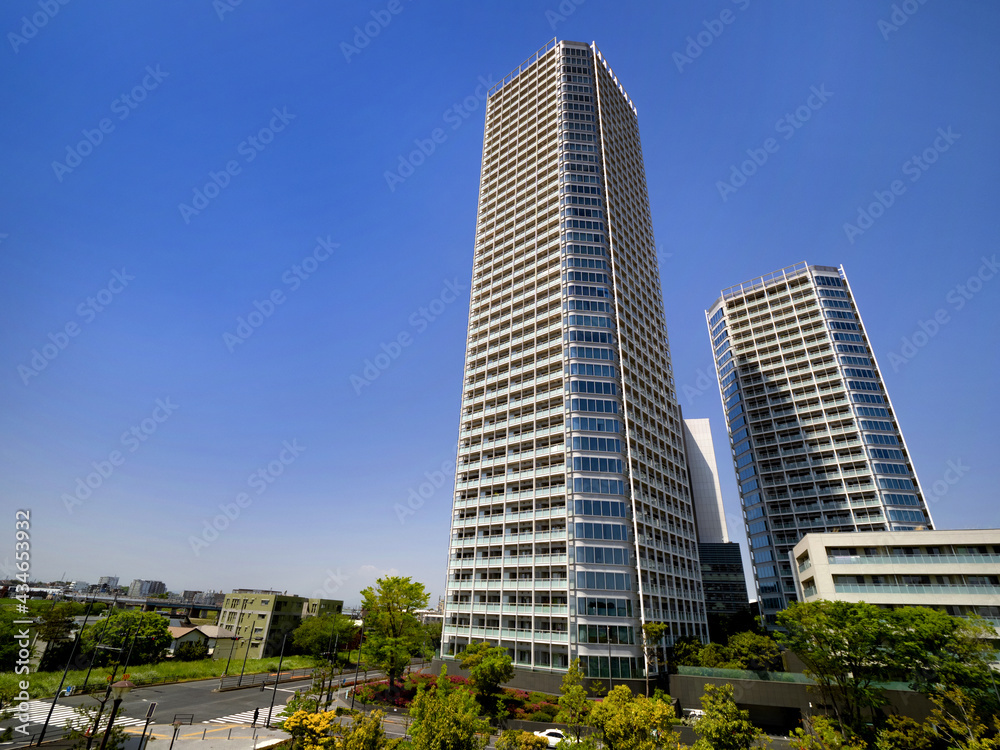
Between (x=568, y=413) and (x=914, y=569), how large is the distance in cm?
4826

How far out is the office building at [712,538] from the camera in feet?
417

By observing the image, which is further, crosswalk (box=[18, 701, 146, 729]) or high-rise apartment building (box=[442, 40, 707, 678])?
high-rise apartment building (box=[442, 40, 707, 678])

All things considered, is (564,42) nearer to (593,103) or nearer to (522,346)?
(593,103)

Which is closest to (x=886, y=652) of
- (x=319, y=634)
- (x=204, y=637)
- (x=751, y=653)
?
(x=751, y=653)

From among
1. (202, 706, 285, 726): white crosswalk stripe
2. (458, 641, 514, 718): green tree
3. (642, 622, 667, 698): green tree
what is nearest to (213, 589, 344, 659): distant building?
(202, 706, 285, 726): white crosswalk stripe

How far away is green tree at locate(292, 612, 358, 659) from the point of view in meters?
102

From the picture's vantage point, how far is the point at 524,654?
63.6m

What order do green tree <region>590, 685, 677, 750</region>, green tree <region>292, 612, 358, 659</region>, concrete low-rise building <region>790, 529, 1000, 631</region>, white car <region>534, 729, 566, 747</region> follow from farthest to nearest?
1. green tree <region>292, 612, 358, 659</region>
2. concrete low-rise building <region>790, 529, 1000, 631</region>
3. white car <region>534, 729, 566, 747</region>
4. green tree <region>590, 685, 677, 750</region>

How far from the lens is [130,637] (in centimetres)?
7794

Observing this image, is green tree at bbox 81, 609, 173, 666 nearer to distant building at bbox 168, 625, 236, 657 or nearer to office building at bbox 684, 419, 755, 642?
distant building at bbox 168, 625, 236, 657

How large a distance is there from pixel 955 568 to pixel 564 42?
4619 inches

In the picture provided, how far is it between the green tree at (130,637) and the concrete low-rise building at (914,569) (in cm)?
10081

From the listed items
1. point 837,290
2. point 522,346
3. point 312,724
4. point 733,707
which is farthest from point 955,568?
point 837,290

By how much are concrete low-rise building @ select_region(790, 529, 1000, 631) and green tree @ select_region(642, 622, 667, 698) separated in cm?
A: 2520
